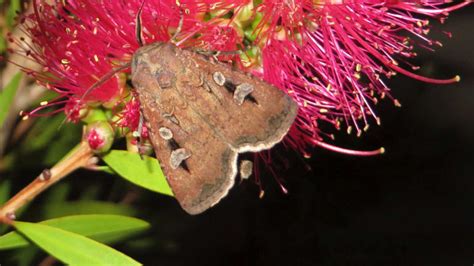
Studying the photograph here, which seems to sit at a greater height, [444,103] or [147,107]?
[147,107]

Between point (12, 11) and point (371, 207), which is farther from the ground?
point (12, 11)

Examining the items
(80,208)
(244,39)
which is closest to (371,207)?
(80,208)

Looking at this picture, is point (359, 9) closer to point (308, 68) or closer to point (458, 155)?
point (308, 68)

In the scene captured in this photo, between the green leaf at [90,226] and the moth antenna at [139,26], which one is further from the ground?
the moth antenna at [139,26]

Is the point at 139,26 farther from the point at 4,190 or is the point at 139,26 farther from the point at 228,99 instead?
the point at 4,190

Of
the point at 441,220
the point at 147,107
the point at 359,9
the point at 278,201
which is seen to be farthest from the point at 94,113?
the point at 441,220

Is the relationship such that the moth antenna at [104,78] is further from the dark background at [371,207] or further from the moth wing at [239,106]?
the dark background at [371,207]

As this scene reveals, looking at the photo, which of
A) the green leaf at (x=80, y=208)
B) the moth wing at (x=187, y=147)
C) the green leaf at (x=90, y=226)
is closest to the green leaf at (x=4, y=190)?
the green leaf at (x=80, y=208)
